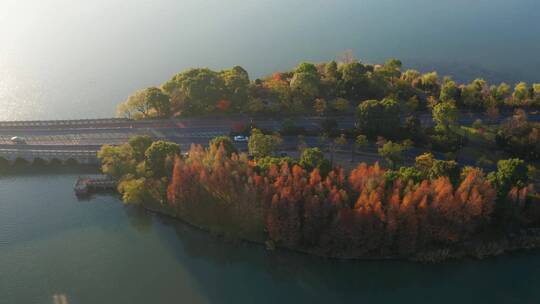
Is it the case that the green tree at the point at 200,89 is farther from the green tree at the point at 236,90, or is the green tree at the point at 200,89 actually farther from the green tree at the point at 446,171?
the green tree at the point at 446,171

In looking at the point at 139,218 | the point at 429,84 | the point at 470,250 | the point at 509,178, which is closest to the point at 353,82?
the point at 429,84

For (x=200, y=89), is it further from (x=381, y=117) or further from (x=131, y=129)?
(x=381, y=117)

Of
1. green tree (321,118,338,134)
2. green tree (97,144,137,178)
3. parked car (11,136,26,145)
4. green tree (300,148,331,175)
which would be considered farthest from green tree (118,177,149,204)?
green tree (321,118,338,134)

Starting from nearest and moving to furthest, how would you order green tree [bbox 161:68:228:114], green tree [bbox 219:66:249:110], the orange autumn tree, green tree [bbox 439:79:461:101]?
the orange autumn tree < green tree [bbox 439:79:461:101] < green tree [bbox 161:68:228:114] < green tree [bbox 219:66:249:110]

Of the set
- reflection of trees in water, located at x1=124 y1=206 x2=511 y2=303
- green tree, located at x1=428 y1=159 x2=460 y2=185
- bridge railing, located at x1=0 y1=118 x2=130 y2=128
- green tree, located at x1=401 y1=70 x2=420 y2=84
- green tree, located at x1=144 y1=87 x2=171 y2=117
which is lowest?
reflection of trees in water, located at x1=124 y1=206 x2=511 y2=303

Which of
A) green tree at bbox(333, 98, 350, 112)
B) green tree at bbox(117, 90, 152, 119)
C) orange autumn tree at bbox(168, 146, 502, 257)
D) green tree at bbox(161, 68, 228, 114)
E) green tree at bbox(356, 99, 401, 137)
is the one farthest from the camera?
green tree at bbox(117, 90, 152, 119)

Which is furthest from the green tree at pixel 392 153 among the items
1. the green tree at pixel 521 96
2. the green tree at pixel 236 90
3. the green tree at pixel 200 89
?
the green tree at pixel 200 89

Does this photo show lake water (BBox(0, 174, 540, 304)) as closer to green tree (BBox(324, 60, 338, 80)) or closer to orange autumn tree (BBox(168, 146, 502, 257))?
orange autumn tree (BBox(168, 146, 502, 257))
